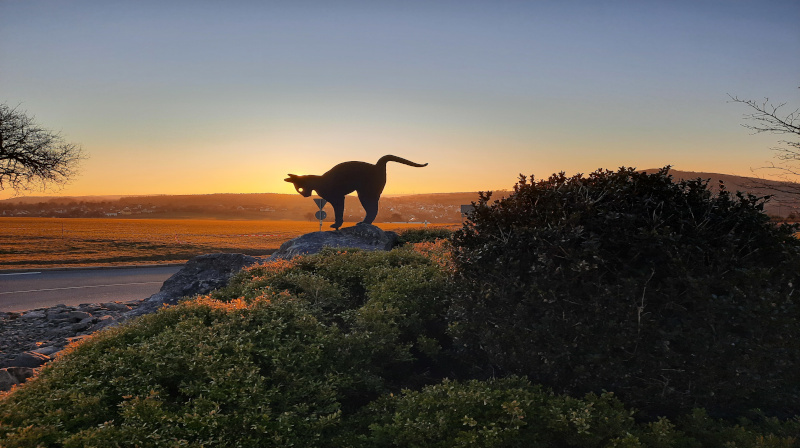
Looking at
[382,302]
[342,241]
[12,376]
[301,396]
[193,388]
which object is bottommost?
[12,376]

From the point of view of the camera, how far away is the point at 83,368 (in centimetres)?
523

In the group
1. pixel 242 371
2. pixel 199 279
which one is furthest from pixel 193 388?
pixel 199 279

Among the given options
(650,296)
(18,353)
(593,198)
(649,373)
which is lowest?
(18,353)

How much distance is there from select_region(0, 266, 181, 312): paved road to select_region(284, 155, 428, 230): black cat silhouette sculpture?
20.8ft

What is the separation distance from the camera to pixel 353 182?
52.0ft

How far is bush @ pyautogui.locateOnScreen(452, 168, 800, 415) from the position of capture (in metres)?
4.42

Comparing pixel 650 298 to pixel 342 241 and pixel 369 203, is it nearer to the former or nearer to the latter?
pixel 342 241

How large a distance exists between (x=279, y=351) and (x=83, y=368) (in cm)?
216

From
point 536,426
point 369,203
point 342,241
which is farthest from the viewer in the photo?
point 369,203

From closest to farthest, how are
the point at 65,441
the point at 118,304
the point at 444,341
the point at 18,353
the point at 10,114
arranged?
the point at 65,441 → the point at 444,341 → the point at 18,353 → the point at 118,304 → the point at 10,114

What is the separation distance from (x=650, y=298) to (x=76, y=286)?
59.0 feet

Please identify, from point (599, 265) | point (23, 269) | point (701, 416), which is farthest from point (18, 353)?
point (23, 269)

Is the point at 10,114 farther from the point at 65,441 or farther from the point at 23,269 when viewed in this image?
the point at 65,441

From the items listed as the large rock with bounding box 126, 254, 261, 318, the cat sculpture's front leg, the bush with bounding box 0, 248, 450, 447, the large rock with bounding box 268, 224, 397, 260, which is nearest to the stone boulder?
the bush with bounding box 0, 248, 450, 447
